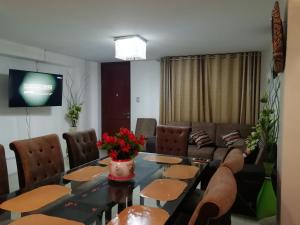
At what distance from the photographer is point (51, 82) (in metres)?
4.69

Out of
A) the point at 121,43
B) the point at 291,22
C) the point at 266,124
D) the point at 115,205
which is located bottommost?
the point at 115,205

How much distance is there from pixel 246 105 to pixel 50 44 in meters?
3.80

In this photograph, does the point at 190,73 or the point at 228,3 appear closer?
the point at 228,3

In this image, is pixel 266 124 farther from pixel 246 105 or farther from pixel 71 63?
pixel 71 63

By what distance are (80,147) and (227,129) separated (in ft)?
10.1

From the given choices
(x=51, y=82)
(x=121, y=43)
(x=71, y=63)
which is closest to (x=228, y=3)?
(x=121, y=43)

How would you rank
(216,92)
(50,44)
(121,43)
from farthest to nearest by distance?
(216,92) → (50,44) → (121,43)

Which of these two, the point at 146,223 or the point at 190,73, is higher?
the point at 190,73

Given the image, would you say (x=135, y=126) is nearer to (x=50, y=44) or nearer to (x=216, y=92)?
(x=216, y=92)

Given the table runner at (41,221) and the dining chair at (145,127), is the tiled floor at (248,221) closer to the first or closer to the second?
the table runner at (41,221)

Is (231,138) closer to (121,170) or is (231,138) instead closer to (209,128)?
(209,128)

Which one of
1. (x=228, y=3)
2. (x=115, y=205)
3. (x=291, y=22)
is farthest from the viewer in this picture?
(x=228, y=3)

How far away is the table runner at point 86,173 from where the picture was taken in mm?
1857

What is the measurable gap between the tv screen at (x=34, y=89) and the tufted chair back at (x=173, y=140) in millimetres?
2508
